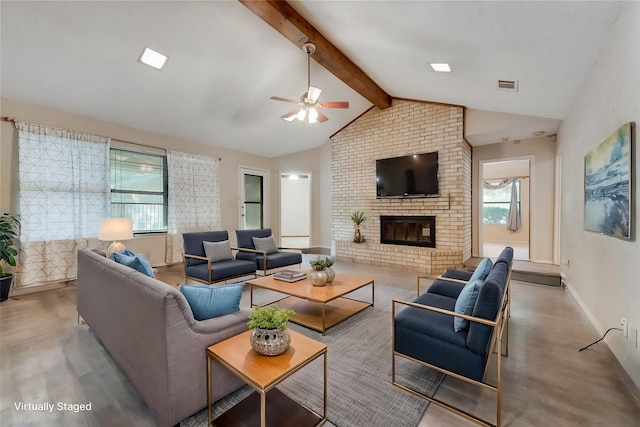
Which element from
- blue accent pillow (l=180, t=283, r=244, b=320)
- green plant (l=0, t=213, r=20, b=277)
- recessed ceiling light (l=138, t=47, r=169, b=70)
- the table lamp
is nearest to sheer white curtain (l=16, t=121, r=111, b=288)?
green plant (l=0, t=213, r=20, b=277)

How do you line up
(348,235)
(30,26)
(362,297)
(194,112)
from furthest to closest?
(348,235) → (194,112) → (362,297) → (30,26)

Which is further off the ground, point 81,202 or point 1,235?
point 81,202

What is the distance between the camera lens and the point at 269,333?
4.86 feet

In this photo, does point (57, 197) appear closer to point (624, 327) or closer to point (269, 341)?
point (269, 341)

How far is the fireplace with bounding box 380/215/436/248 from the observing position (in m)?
5.39

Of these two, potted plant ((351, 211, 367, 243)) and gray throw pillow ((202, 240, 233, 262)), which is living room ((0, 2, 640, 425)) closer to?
potted plant ((351, 211, 367, 243))

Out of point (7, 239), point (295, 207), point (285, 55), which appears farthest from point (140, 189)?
point (295, 207)

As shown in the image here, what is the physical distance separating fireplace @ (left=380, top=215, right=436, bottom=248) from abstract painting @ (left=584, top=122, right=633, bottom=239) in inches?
104

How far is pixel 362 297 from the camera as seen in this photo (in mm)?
3684

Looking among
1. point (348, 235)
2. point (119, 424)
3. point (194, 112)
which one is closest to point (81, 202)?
point (194, 112)

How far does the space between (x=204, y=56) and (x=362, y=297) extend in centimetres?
385

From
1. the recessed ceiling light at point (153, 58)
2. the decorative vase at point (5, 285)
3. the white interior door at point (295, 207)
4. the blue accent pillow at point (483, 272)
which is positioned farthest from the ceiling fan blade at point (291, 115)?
the white interior door at point (295, 207)

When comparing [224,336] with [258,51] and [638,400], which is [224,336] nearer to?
[638,400]

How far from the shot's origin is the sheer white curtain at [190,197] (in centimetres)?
528
